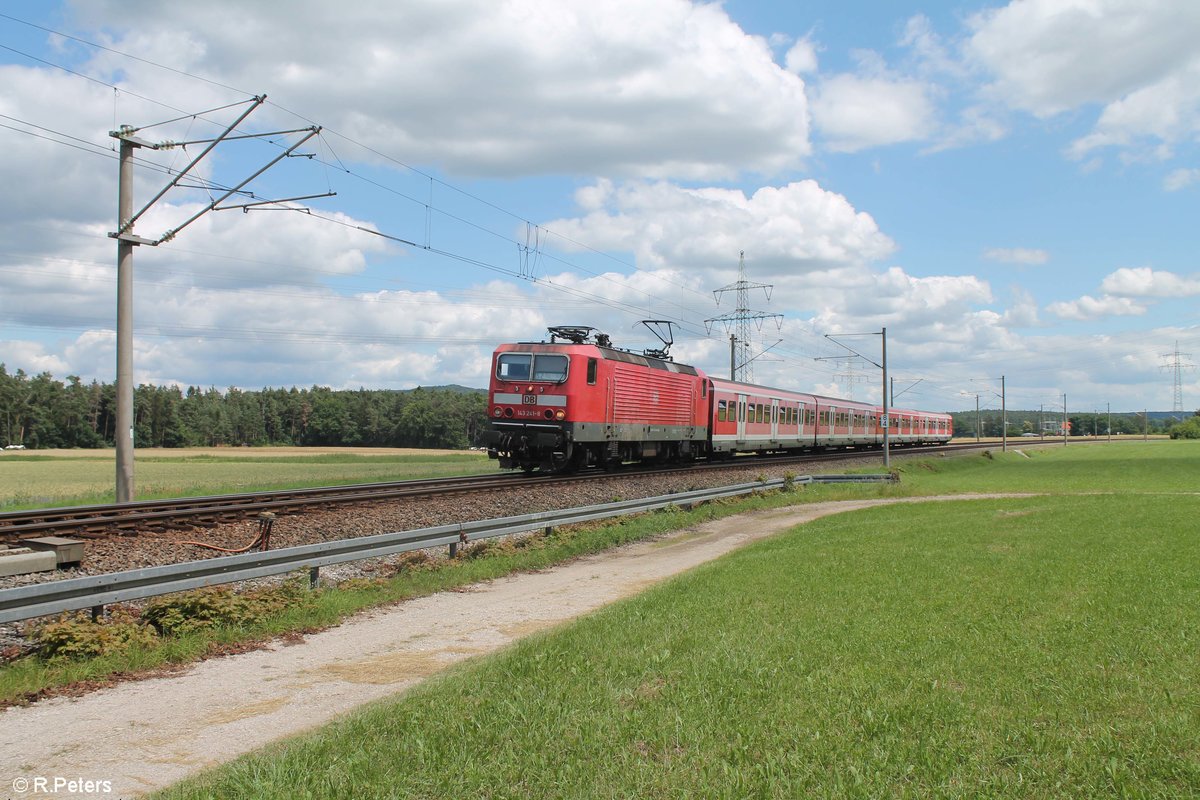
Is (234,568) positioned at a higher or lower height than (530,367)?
lower

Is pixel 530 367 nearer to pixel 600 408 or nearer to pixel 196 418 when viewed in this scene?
pixel 600 408

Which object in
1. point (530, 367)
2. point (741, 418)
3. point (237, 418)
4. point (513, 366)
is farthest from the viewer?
point (237, 418)

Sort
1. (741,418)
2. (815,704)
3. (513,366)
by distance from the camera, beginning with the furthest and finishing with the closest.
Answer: (741,418)
(513,366)
(815,704)

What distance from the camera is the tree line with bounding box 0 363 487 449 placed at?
99500 mm

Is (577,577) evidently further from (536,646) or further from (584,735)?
(584,735)

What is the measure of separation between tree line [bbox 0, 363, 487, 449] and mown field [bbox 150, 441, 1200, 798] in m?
89.2

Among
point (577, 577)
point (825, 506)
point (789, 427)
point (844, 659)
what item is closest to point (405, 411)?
point (789, 427)

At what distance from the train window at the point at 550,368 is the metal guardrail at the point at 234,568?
7.68 meters

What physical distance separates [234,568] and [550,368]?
50.3 ft

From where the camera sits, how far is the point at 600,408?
2581 cm

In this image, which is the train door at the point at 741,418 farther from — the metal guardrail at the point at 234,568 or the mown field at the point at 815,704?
the mown field at the point at 815,704

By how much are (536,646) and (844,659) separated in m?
2.78

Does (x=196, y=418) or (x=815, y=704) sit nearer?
(x=815, y=704)

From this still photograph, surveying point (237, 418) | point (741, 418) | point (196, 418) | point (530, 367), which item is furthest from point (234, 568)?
point (237, 418)
